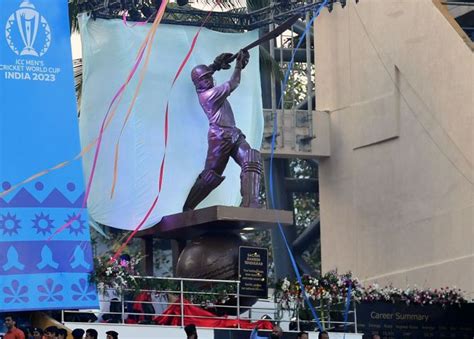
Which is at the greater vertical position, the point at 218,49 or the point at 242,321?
the point at 218,49

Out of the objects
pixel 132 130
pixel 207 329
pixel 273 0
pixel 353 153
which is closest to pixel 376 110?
pixel 353 153

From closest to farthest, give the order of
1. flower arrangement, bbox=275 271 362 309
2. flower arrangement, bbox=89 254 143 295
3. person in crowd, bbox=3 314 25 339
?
person in crowd, bbox=3 314 25 339 → flower arrangement, bbox=89 254 143 295 → flower arrangement, bbox=275 271 362 309

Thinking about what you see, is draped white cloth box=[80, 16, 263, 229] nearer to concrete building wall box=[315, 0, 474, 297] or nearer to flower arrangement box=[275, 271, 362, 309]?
flower arrangement box=[275, 271, 362, 309]

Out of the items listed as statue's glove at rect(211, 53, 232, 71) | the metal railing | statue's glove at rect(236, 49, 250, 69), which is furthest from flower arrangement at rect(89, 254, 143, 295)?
statue's glove at rect(236, 49, 250, 69)

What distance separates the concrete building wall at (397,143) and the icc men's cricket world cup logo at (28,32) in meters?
11.1

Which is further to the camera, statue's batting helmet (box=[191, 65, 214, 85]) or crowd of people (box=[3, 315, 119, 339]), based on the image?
statue's batting helmet (box=[191, 65, 214, 85])

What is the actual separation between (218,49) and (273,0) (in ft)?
5.15

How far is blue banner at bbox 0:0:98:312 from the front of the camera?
80.7 feet

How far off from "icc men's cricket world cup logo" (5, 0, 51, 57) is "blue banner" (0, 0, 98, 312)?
0.02 m

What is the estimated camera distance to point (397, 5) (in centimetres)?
3512

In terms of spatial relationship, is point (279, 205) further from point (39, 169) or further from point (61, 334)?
point (61, 334)

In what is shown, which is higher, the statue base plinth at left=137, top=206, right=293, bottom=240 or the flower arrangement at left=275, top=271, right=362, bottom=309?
the statue base plinth at left=137, top=206, right=293, bottom=240

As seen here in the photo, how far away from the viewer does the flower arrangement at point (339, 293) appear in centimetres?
2809

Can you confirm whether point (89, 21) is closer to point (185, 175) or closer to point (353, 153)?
point (185, 175)
